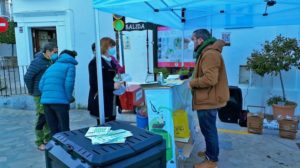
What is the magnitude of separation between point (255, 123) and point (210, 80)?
80.6 inches

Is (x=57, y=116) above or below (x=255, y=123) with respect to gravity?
above

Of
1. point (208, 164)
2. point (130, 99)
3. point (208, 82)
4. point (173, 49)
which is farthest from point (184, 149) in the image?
point (173, 49)

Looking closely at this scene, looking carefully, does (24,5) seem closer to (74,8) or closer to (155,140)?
(74,8)

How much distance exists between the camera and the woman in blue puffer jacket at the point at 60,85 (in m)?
3.04

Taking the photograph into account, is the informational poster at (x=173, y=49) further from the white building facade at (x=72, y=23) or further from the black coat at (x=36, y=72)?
the black coat at (x=36, y=72)

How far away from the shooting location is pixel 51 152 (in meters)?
1.60

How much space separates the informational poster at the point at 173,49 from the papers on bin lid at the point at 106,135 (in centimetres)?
474

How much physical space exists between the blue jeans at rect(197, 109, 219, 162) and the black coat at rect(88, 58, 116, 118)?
1.07m

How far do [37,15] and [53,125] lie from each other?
4206mm

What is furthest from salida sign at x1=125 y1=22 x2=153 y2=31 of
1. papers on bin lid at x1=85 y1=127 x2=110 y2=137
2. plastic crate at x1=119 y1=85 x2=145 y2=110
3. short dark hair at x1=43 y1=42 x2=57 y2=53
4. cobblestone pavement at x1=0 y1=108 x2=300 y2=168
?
papers on bin lid at x1=85 y1=127 x2=110 y2=137

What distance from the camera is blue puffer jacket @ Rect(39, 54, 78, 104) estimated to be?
3035 mm

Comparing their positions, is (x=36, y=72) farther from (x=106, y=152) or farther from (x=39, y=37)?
(x=39, y=37)

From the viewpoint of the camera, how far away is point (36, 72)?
3.44 m

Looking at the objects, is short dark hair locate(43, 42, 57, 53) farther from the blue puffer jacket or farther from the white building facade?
the white building facade
